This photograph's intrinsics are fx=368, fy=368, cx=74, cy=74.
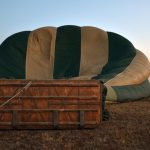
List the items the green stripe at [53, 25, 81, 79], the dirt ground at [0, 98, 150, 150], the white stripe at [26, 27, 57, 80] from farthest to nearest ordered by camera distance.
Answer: the white stripe at [26, 27, 57, 80], the green stripe at [53, 25, 81, 79], the dirt ground at [0, 98, 150, 150]

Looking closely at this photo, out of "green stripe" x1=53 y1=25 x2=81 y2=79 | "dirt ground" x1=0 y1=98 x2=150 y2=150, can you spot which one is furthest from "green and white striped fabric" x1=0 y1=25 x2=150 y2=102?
"dirt ground" x1=0 y1=98 x2=150 y2=150

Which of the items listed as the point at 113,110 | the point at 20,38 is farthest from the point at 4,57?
the point at 113,110

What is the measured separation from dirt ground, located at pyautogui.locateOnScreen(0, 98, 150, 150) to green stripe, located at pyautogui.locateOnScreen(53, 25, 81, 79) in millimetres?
7832

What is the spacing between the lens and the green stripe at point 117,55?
48.8 feet

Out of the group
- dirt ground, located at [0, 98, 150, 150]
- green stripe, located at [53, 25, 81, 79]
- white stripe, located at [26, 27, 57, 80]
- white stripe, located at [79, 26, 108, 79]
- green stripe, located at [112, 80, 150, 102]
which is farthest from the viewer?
white stripe, located at [26, 27, 57, 80]

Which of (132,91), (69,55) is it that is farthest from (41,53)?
(132,91)

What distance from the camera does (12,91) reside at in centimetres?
729

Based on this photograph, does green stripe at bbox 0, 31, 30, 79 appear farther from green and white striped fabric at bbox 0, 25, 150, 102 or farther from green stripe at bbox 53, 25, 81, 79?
green stripe at bbox 53, 25, 81, 79

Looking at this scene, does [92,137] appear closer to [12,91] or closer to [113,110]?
[12,91]

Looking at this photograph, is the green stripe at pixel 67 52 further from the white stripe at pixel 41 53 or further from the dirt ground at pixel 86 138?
the dirt ground at pixel 86 138

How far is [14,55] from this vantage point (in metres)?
16.7

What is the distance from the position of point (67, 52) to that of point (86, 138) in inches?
406

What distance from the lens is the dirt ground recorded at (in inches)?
238

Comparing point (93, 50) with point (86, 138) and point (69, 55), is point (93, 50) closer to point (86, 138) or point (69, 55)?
point (69, 55)
